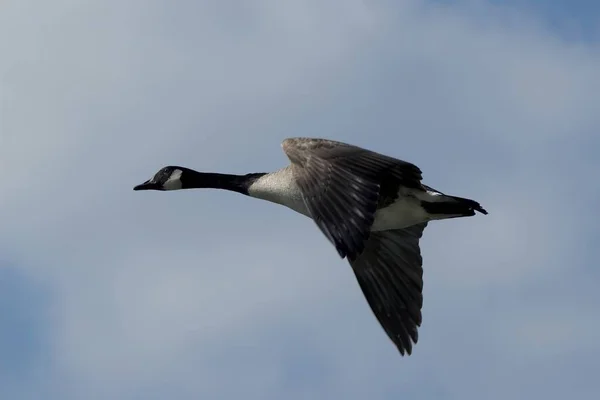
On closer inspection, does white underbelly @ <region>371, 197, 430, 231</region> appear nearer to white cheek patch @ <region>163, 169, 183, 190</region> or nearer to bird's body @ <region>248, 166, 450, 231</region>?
bird's body @ <region>248, 166, 450, 231</region>

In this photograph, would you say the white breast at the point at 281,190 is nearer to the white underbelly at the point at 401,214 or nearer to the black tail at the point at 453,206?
the white underbelly at the point at 401,214

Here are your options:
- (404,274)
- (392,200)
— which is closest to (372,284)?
(404,274)

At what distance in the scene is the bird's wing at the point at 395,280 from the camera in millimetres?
18848

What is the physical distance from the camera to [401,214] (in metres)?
18.3

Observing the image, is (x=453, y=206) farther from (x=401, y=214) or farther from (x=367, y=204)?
(x=367, y=204)

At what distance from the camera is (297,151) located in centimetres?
1720

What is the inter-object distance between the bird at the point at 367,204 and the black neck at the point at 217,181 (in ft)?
0.05

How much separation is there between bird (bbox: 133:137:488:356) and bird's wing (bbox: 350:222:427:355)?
1 centimetres

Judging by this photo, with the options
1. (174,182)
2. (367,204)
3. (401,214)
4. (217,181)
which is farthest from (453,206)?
(174,182)

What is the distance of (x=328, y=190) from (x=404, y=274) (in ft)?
11.4

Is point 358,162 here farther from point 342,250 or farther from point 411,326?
point 411,326

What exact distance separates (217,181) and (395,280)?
10.4 feet

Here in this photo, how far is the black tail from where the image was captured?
707 inches

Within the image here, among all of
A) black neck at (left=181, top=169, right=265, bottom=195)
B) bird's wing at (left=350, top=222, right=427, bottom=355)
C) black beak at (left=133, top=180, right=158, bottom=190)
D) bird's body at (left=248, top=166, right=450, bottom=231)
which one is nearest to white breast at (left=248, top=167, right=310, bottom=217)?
bird's body at (left=248, top=166, right=450, bottom=231)
